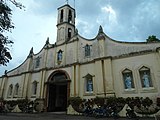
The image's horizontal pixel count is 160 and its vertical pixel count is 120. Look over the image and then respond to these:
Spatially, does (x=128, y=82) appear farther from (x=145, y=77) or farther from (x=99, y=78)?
(x=99, y=78)

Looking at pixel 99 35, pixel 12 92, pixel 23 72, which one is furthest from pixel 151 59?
pixel 12 92

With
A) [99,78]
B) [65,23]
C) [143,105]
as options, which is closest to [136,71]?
[143,105]

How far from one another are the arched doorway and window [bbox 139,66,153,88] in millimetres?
8654

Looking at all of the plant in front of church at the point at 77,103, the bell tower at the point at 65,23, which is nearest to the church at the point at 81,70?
the bell tower at the point at 65,23

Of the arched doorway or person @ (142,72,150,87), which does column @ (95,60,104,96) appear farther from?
person @ (142,72,150,87)

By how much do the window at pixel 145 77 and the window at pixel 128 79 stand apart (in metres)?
1.01

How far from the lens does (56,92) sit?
866 inches

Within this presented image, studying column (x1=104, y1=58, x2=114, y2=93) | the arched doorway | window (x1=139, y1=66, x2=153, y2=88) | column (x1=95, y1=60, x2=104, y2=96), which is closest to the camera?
window (x1=139, y1=66, x2=153, y2=88)

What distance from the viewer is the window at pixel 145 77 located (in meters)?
14.2

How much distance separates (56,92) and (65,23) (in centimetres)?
1094

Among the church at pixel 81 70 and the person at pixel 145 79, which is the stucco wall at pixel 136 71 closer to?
the church at pixel 81 70

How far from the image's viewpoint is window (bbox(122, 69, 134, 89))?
15055mm

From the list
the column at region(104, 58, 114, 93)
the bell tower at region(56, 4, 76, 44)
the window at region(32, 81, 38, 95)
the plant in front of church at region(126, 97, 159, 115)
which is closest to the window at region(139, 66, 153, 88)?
the plant in front of church at region(126, 97, 159, 115)

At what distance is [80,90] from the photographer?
57.9 feet
